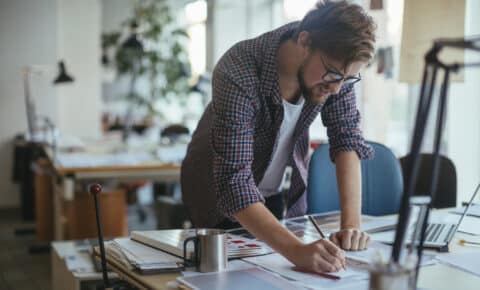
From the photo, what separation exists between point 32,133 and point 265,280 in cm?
407

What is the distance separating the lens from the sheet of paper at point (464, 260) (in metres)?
1.33

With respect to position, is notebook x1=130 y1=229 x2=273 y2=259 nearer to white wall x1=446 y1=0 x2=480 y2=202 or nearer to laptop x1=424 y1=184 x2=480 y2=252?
laptop x1=424 y1=184 x2=480 y2=252

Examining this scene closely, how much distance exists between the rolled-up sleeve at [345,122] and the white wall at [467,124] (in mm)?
1451

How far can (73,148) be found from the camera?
4023 mm

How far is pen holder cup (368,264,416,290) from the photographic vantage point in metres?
0.87

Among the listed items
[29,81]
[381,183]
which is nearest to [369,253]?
[381,183]

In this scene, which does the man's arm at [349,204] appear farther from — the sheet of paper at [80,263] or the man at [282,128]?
the sheet of paper at [80,263]

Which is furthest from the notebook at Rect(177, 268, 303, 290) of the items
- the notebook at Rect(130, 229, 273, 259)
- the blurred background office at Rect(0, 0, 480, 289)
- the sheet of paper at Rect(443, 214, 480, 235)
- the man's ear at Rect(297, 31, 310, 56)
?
the blurred background office at Rect(0, 0, 480, 289)

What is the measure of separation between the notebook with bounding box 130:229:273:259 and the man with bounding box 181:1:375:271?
9 centimetres

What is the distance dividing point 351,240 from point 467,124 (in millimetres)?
1806

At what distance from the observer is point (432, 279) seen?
124 cm

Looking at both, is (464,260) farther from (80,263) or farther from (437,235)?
(80,263)

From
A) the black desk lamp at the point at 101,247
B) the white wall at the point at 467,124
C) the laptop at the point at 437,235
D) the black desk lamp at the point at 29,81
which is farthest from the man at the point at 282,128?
the black desk lamp at the point at 29,81

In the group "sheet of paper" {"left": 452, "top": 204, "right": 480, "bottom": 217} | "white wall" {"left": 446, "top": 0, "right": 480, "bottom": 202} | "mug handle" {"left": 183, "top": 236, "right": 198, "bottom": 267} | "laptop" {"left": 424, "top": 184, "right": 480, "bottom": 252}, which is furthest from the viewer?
"white wall" {"left": 446, "top": 0, "right": 480, "bottom": 202}
